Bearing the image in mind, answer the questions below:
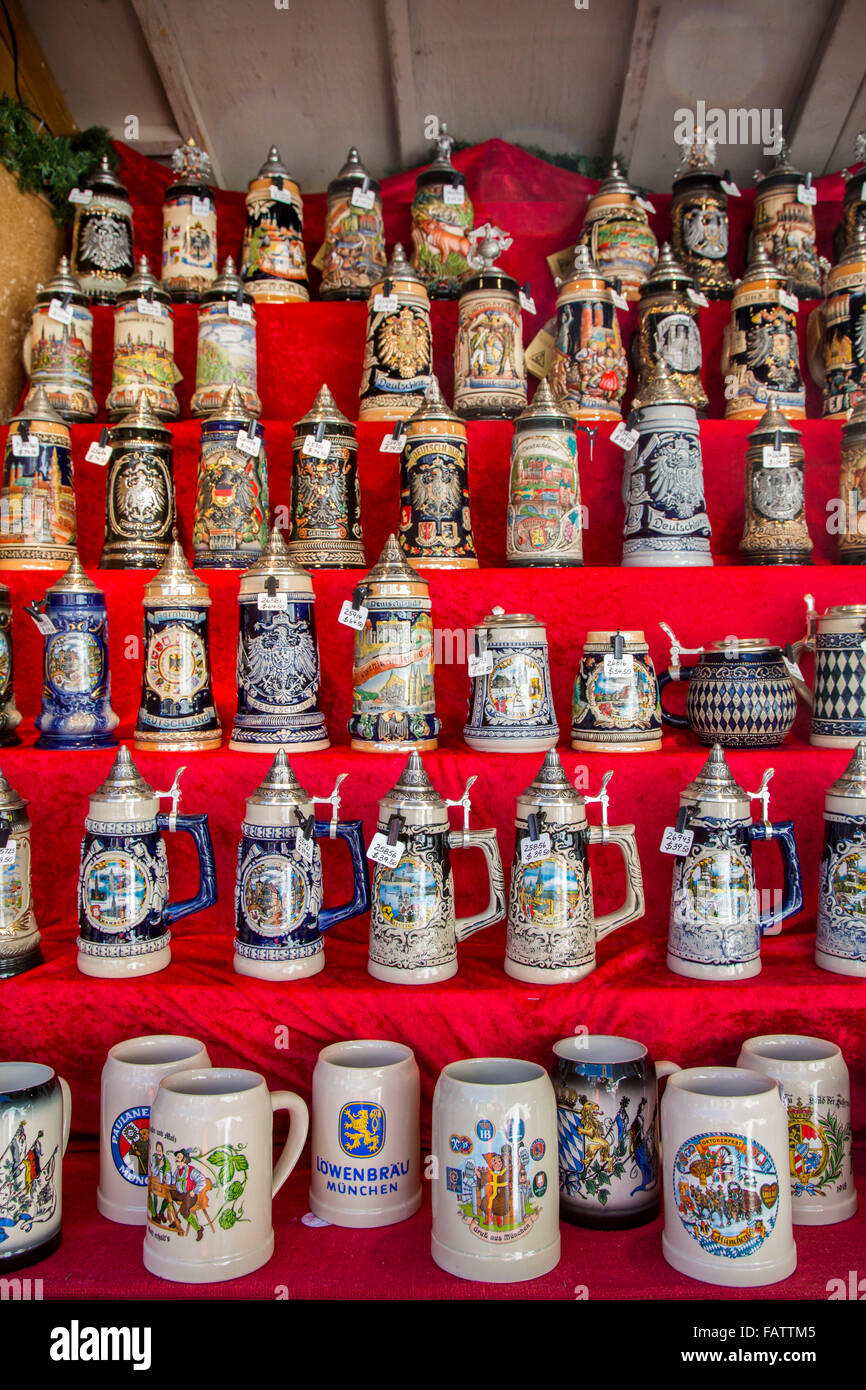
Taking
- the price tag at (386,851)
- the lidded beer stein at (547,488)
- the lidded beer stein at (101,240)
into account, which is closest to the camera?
the price tag at (386,851)

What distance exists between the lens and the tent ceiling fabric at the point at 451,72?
3768mm

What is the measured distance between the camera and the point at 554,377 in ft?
9.32

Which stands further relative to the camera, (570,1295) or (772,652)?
(772,652)

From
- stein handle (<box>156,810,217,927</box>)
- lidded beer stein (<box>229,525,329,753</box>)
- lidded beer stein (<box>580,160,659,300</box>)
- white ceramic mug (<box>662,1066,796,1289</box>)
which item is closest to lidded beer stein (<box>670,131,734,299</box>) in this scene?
lidded beer stein (<box>580,160,659,300</box>)

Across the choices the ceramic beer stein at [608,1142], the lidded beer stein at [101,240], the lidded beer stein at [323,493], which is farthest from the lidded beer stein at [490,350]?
the ceramic beer stein at [608,1142]

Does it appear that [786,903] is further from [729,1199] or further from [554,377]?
[554,377]

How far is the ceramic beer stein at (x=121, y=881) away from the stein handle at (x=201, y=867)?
0.05m

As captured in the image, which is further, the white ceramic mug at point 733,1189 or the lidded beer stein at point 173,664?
the lidded beer stein at point 173,664

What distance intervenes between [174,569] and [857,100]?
330 cm

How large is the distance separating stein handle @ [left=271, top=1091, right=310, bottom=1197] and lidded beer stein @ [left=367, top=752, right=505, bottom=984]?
305 millimetres

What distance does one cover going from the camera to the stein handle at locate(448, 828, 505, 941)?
1.86m

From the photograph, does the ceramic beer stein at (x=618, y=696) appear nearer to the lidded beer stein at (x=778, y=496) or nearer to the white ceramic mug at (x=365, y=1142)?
the lidded beer stein at (x=778, y=496)

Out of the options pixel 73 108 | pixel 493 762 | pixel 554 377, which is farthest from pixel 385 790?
pixel 73 108

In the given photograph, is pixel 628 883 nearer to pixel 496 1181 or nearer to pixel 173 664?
pixel 496 1181
